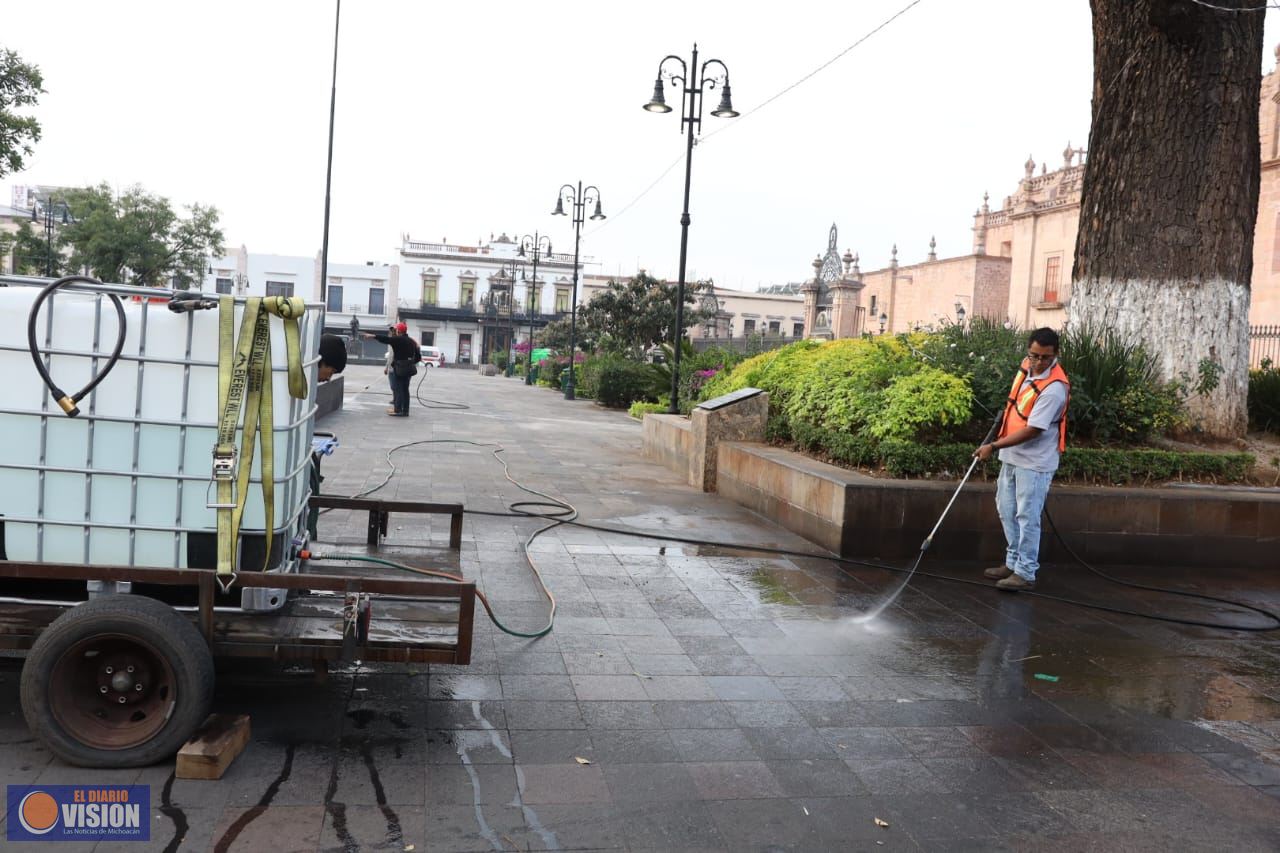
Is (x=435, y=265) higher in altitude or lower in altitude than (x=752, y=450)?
higher

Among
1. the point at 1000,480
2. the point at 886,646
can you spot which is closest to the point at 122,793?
the point at 886,646

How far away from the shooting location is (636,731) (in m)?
4.42

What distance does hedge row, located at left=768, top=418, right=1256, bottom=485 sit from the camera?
28.4ft

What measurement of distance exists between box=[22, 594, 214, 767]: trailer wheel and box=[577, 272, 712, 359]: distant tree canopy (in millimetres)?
30368

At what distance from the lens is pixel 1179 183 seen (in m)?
9.55

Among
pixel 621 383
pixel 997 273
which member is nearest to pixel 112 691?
pixel 621 383

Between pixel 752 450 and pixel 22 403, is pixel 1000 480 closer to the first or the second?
pixel 752 450

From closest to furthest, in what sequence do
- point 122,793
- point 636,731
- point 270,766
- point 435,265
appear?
point 122,793
point 270,766
point 636,731
point 435,265

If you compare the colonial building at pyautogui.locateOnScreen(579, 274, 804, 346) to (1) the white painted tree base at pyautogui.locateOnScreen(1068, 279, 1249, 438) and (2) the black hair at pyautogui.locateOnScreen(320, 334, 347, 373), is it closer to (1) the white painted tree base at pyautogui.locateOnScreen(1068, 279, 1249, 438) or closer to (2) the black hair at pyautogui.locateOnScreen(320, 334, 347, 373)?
(1) the white painted tree base at pyautogui.locateOnScreen(1068, 279, 1249, 438)

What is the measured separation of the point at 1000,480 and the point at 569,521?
11.8ft

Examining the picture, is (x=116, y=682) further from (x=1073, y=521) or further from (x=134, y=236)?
(x=134, y=236)

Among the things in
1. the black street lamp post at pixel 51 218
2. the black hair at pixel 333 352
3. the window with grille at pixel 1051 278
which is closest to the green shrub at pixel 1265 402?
the black hair at pixel 333 352

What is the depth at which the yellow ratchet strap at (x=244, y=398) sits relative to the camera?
12.7ft

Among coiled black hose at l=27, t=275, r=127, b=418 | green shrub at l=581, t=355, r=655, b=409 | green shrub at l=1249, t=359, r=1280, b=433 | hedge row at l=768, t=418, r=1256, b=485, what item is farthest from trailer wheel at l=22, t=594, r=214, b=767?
green shrub at l=581, t=355, r=655, b=409
